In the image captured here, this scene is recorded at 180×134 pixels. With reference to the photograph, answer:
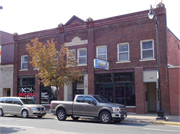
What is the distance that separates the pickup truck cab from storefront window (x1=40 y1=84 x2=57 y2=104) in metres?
7.42

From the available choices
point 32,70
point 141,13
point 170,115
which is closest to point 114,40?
point 141,13

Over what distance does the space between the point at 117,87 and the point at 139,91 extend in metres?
2.15

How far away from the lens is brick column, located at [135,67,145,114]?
17.4 meters

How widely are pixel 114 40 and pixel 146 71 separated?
420 cm

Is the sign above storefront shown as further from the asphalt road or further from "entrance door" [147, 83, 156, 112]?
the asphalt road

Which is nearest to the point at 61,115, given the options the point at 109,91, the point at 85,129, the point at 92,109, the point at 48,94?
the point at 92,109

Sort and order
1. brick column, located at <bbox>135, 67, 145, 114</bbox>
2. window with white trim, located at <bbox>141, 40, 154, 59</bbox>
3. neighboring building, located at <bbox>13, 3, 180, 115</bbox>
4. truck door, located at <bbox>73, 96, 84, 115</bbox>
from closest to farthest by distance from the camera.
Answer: truck door, located at <bbox>73, 96, 84, 115</bbox> → neighboring building, located at <bbox>13, 3, 180, 115</bbox> → brick column, located at <bbox>135, 67, 145, 114</bbox> → window with white trim, located at <bbox>141, 40, 154, 59</bbox>

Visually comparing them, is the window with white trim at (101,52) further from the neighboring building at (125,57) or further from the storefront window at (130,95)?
the storefront window at (130,95)

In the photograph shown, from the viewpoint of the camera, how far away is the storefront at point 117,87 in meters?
18.3

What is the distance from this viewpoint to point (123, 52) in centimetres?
1889

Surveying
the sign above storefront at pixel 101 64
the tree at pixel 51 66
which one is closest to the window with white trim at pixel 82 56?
the sign above storefront at pixel 101 64

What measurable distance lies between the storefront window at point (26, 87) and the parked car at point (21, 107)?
235 inches

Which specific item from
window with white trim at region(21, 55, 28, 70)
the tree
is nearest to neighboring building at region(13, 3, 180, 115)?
the tree

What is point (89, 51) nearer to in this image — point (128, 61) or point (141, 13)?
point (128, 61)
